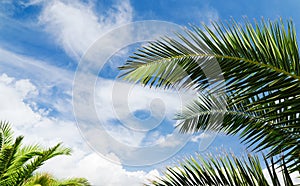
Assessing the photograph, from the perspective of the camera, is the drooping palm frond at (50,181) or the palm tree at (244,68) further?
the drooping palm frond at (50,181)

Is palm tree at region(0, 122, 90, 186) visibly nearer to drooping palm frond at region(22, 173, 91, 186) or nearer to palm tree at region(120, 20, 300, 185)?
drooping palm frond at region(22, 173, 91, 186)

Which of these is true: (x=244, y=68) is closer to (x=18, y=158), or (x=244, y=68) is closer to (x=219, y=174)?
(x=219, y=174)

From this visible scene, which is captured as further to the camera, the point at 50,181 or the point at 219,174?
the point at 50,181

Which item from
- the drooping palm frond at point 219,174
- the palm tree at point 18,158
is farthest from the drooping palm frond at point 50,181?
the drooping palm frond at point 219,174

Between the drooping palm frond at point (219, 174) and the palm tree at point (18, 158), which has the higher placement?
the palm tree at point (18, 158)

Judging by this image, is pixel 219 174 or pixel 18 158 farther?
pixel 18 158

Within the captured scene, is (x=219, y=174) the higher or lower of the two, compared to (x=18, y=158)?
lower

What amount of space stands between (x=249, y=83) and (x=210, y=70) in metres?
0.43

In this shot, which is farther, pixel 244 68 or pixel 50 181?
pixel 50 181

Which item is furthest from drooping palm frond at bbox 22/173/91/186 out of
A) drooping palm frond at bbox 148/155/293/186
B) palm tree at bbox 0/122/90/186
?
drooping palm frond at bbox 148/155/293/186

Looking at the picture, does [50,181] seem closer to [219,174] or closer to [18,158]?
[18,158]

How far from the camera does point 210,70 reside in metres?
2.89

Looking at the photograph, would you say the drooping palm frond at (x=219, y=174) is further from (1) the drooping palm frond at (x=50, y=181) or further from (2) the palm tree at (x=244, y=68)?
(1) the drooping palm frond at (x=50, y=181)

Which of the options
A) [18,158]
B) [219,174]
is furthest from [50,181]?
[219,174]
